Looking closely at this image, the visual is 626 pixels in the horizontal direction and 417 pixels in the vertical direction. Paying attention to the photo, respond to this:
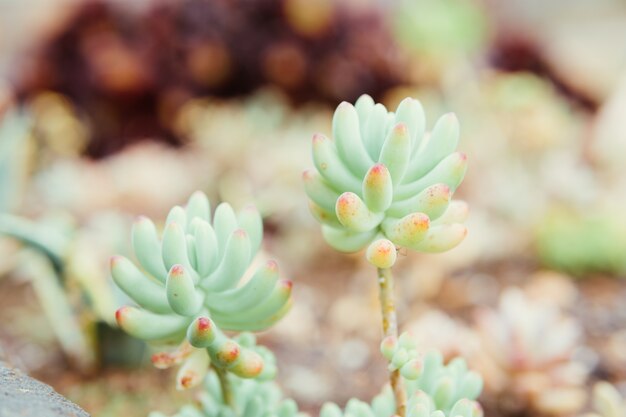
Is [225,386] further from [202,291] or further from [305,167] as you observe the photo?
[305,167]

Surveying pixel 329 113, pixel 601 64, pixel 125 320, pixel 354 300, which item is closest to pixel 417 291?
pixel 354 300

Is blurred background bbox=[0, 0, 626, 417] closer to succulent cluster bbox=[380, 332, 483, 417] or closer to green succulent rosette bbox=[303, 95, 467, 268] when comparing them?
succulent cluster bbox=[380, 332, 483, 417]

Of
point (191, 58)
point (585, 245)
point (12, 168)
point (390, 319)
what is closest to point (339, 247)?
point (390, 319)

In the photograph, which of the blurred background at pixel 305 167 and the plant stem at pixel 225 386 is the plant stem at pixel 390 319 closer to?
the plant stem at pixel 225 386

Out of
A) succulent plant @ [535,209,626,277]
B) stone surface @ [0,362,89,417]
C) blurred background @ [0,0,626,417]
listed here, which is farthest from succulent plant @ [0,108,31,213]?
succulent plant @ [535,209,626,277]

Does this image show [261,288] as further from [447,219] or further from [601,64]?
[601,64]

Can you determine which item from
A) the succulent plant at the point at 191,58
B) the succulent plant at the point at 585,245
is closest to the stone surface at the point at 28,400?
the succulent plant at the point at 585,245
